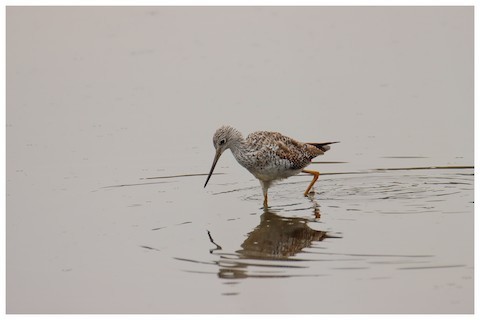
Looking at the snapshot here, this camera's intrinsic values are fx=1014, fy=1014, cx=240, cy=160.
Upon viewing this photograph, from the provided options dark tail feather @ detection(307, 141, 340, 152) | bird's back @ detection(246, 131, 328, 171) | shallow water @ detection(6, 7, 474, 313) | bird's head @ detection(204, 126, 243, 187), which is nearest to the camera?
shallow water @ detection(6, 7, 474, 313)

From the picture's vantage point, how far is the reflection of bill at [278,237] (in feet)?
28.1

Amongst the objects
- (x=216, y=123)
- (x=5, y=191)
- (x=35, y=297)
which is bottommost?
(x=35, y=297)

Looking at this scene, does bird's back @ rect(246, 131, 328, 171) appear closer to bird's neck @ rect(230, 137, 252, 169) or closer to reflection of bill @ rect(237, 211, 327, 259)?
bird's neck @ rect(230, 137, 252, 169)

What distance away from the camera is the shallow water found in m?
7.73

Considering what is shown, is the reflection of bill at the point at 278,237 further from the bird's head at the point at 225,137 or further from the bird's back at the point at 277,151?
the bird's head at the point at 225,137

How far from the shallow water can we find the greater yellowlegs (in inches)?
12.2

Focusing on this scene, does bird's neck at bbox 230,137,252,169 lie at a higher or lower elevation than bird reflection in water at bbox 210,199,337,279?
higher

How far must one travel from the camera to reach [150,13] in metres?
17.8

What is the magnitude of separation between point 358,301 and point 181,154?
17.2ft

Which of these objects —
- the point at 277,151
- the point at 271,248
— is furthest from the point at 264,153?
the point at 271,248

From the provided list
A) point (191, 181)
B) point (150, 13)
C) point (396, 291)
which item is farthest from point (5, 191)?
point (150, 13)

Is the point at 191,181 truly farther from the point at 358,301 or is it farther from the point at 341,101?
the point at 358,301

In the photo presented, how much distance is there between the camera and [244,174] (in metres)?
11.7

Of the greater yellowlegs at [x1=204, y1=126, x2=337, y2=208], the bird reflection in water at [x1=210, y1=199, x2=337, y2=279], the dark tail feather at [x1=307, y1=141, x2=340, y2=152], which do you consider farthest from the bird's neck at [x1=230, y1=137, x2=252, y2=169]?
the dark tail feather at [x1=307, y1=141, x2=340, y2=152]
